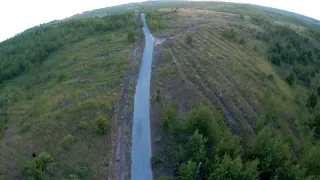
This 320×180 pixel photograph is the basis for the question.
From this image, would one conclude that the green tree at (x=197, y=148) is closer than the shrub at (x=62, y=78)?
Yes

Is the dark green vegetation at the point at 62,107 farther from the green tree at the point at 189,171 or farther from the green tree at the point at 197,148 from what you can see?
the green tree at the point at 197,148

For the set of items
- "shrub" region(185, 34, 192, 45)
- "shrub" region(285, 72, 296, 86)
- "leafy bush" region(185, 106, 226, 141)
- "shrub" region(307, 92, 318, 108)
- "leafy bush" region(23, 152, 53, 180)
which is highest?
"shrub" region(185, 34, 192, 45)

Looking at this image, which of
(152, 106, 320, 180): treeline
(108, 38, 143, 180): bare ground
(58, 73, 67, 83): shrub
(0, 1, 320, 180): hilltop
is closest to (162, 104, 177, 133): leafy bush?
(152, 106, 320, 180): treeline

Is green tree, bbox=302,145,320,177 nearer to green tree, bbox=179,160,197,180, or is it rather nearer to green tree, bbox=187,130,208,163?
green tree, bbox=187,130,208,163

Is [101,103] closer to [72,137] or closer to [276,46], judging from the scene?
[72,137]

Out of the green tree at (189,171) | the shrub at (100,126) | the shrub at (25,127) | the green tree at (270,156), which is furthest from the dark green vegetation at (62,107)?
the green tree at (270,156)

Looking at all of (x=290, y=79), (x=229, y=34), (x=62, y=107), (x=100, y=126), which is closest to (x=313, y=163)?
(x=100, y=126)
